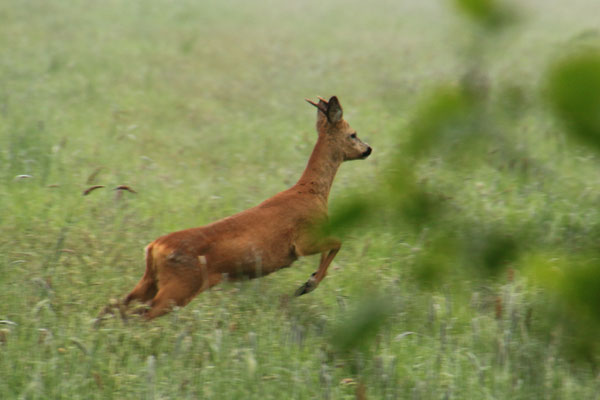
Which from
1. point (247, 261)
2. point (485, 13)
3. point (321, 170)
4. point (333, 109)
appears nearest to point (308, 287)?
point (247, 261)

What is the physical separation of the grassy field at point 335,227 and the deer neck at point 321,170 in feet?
0.87

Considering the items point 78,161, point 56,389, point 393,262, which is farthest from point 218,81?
point 56,389

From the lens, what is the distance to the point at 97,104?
10844 millimetres

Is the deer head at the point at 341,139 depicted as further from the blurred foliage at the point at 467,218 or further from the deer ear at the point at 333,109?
the blurred foliage at the point at 467,218

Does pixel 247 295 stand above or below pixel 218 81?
below

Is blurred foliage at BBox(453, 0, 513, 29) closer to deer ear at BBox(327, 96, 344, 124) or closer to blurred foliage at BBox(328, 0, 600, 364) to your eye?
blurred foliage at BBox(328, 0, 600, 364)

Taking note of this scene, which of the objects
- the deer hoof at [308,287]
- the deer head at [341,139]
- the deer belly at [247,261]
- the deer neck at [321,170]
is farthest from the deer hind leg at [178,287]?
the deer head at [341,139]

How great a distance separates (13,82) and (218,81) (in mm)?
4140

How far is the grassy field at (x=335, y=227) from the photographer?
1.45m

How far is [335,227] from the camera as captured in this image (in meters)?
1.50

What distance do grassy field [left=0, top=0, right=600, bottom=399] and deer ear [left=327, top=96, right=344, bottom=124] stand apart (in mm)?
682

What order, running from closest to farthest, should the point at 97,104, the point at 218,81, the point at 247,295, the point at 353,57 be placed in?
the point at 247,295, the point at 97,104, the point at 218,81, the point at 353,57

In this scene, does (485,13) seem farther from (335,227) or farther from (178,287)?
(178,287)

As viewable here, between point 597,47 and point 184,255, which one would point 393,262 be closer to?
point 184,255
